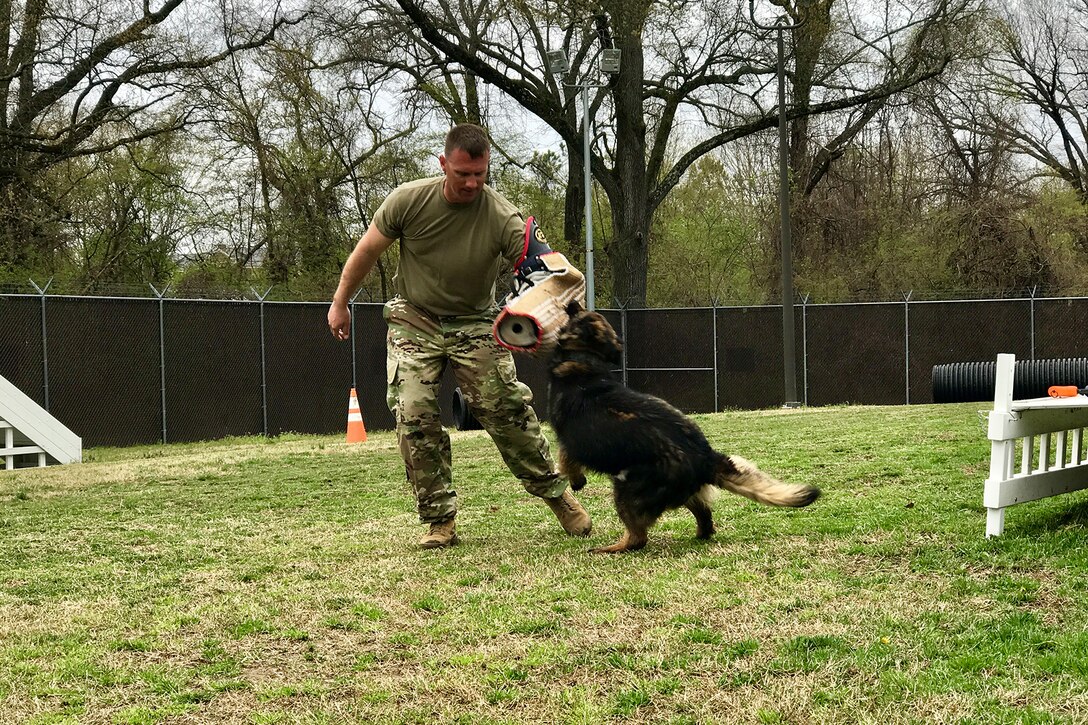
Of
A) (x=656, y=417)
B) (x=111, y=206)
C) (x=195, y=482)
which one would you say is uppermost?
(x=111, y=206)

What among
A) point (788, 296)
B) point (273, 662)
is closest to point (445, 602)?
point (273, 662)

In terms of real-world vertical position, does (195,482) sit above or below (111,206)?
below

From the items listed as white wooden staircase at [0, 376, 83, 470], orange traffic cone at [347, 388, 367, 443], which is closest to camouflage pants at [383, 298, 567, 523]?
white wooden staircase at [0, 376, 83, 470]

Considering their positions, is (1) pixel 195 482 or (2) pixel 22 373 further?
(2) pixel 22 373

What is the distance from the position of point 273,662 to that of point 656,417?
2.10 meters

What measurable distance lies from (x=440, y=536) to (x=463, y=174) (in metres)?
1.88

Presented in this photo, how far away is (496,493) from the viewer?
7.55 meters

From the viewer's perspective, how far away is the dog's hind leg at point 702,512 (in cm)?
471

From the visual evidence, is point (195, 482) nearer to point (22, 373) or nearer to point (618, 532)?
point (618, 532)

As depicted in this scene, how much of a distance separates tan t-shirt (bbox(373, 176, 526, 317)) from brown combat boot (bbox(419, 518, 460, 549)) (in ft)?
3.67

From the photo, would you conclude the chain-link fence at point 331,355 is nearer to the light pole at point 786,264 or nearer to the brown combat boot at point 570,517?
the light pole at point 786,264

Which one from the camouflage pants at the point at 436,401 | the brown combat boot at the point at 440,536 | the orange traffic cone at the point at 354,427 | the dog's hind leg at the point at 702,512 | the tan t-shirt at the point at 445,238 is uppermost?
the tan t-shirt at the point at 445,238

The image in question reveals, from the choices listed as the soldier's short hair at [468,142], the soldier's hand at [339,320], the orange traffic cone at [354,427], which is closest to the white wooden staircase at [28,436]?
the orange traffic cone at [354,427]

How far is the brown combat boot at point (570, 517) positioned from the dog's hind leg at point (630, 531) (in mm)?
563
